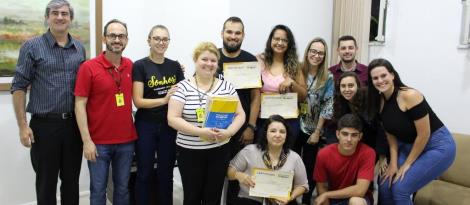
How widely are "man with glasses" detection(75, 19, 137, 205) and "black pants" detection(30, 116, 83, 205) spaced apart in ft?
0.35

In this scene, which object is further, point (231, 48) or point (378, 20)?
point (378, 20)

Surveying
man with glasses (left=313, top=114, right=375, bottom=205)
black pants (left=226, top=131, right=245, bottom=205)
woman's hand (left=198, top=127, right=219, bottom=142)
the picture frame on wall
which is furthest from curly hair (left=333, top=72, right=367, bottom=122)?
the picture frame on wall

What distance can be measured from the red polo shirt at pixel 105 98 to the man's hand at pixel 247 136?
81cm

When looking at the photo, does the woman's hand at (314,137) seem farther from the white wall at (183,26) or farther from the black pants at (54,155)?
the black pants at (54,155)

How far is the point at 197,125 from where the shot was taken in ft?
7.64

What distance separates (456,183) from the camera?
10.2ft

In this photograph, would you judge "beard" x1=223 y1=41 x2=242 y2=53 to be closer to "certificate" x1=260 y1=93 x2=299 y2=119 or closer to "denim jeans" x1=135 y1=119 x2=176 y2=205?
"certificate" x1=260 y1=93 x2=299 y2=119

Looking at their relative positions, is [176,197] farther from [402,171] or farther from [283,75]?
[402,171]

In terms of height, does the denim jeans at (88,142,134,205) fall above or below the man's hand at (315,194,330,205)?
above

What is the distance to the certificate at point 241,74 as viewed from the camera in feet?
8.84

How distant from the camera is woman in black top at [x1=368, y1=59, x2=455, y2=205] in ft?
7.63

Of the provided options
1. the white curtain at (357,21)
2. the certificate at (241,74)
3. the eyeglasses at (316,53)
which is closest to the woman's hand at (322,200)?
the certificate at (241,74)

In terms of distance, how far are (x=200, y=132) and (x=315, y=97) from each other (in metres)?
1.09

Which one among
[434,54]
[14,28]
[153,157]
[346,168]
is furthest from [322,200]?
[14,28]
